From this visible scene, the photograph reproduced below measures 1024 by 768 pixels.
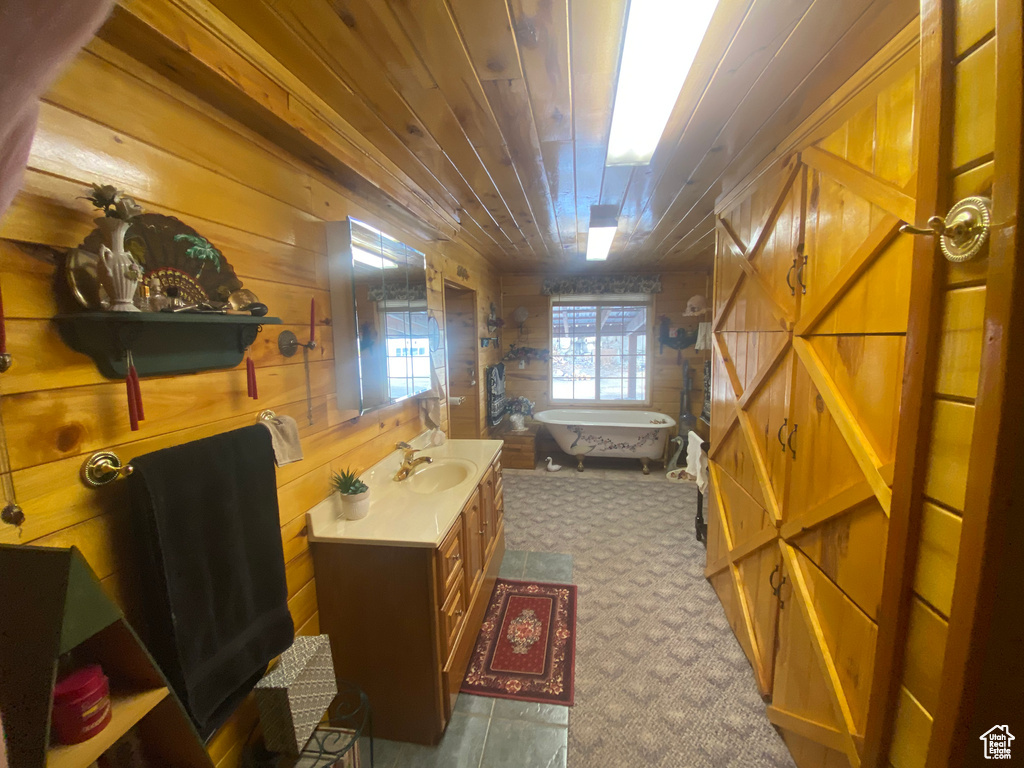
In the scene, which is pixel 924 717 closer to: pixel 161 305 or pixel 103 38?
pixel 161 305

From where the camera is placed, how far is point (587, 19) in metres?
0.96

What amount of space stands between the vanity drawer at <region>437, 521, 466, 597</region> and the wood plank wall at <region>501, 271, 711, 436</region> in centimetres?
354

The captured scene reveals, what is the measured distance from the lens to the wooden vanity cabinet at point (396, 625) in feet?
4.55

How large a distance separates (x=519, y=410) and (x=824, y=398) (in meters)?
3.72

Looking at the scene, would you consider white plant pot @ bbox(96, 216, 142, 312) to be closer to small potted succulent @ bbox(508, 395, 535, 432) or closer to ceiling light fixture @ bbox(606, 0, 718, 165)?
ceiling light fixture @ bbox(606, 0, 718, 165)

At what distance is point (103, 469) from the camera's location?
2.59 feet

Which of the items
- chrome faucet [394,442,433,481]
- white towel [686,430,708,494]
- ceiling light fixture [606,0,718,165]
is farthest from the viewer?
white towel [686,430,708,494]

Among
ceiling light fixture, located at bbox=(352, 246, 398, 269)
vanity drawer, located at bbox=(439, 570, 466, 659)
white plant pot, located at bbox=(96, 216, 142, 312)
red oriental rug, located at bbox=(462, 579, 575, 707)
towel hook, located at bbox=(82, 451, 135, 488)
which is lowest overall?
red oriental rug, located at bbox=(462, 579, 575, 707)

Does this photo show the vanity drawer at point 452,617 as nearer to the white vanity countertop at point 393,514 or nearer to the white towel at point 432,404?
the white vanity countertop at point 393,514

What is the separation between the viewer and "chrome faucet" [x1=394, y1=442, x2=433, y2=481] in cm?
197

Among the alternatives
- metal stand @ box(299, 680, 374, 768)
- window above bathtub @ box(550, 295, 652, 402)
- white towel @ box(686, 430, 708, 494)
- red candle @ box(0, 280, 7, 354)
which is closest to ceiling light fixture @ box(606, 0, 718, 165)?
red candle @ box(0, 280, 7, 354)

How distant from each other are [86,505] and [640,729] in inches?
75.7

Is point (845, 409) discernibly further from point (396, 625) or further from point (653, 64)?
point (396, 625)

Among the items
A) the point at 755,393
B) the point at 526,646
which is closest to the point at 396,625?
the point at 526,646
